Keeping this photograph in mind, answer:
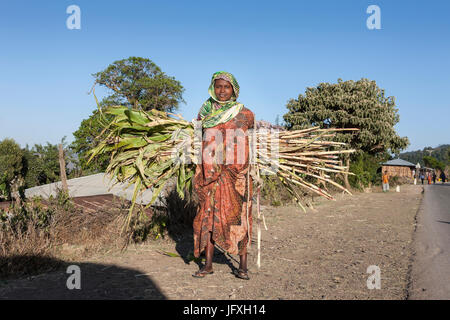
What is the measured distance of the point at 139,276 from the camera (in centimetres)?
334

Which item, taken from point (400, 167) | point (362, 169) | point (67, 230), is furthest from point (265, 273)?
point (400, 167)

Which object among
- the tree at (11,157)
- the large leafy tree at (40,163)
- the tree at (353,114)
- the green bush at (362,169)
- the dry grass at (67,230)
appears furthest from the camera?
the large leafy tree at (40,163)

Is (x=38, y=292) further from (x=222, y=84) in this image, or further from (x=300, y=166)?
(x=300, y=166)

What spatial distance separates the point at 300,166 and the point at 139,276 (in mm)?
2152

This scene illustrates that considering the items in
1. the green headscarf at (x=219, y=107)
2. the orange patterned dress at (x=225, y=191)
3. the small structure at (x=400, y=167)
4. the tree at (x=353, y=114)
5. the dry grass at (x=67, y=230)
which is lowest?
the dry grass at (x=67, y=230)

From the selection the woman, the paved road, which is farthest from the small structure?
the woman

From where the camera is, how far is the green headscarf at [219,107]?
11.0ft

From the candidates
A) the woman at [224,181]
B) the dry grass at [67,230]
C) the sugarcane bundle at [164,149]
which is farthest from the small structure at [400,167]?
the woman at [224,181]

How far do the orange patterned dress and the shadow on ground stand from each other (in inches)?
27.6

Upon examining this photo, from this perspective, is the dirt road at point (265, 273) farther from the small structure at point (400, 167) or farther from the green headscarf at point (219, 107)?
the small structure at point (400, 167)

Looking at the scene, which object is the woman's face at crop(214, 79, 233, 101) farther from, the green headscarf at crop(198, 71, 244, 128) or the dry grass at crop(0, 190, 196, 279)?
the dry grass at crop(0, 190, 196, 279)

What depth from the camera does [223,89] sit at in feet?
11.2

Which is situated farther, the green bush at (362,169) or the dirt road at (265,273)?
the green bush at (362,169)

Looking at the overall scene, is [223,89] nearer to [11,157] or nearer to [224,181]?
[224,181]
